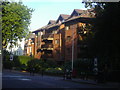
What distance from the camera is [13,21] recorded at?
41031mm

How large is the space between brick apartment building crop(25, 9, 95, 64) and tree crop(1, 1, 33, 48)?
390 inches

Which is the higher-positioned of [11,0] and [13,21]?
[11,0]

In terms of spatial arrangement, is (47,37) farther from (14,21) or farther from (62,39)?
(14,21)

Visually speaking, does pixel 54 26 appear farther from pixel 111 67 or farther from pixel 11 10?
pixel 111 67

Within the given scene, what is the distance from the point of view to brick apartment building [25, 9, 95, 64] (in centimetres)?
5172

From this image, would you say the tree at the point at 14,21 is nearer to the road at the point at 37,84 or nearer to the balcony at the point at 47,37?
the road at the point at 37,84

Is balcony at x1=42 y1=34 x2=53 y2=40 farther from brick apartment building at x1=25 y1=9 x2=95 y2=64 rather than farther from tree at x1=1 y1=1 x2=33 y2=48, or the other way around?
tree at x1=1 y1=1 x2=33 y2=48

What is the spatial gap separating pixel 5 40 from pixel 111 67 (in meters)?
18.6

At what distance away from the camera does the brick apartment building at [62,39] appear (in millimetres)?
51719

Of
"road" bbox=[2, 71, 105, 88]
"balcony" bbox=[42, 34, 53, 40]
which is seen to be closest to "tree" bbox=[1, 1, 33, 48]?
"road" bbox=[2, 71, 105, 88]

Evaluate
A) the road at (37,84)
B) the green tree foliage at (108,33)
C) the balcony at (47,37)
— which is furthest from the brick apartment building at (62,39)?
the green tree foliage at (108,33)

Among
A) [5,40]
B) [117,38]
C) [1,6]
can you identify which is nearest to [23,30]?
[5,40]

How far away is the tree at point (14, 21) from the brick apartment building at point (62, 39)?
32.5ft

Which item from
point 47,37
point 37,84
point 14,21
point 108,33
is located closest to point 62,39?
point 47,37
